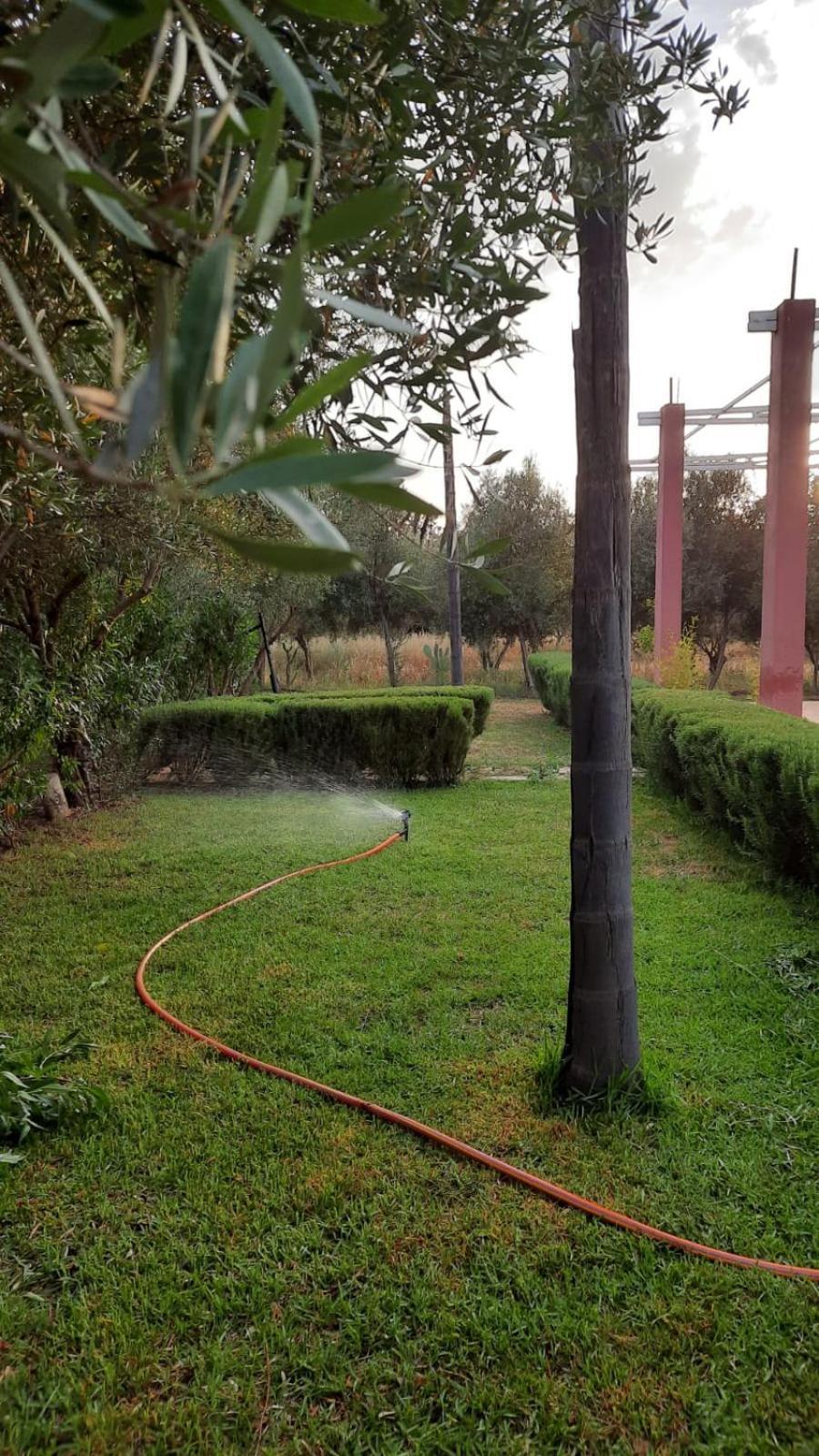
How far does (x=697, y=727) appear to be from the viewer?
631 cm

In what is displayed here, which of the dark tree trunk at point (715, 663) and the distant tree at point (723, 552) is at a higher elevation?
the distant tree at point (723, 552)

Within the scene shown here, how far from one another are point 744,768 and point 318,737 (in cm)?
507

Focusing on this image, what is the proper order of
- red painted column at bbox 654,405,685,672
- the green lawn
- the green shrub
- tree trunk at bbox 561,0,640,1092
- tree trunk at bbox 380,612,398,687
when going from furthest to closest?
tree trunk at bbox 380,612,398,687, the green shrub, red painted column at bbox 654,405,685,672, tree trunk at bbox 561,0,640,1092, the green lawn

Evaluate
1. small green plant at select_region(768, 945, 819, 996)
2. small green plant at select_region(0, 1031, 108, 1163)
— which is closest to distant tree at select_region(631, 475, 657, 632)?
small green plant at select_region(768, 945, 819, 996)

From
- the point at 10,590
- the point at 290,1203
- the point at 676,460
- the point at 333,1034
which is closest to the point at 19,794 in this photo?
the point at 10,590

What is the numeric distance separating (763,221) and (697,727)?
3400 millimetres

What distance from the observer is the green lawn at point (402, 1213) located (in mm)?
1645

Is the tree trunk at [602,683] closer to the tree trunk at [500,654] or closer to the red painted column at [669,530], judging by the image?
the red painted column at [669,530]

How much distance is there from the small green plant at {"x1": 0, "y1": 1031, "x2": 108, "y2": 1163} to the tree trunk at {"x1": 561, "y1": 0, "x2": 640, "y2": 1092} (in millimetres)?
1613

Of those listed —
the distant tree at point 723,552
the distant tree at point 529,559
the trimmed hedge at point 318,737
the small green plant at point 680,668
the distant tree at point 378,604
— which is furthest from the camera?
the distant tree at point 529,559

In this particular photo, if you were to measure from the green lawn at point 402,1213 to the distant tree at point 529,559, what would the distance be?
15.5 metres

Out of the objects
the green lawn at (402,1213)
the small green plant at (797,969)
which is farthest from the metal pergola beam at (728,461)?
the small green plant at (797,969)

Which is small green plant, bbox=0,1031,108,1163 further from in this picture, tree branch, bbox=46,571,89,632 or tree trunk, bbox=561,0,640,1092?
tree branch, bbox=46,571,89,632

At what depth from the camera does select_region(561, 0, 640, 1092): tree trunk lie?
2457mm
